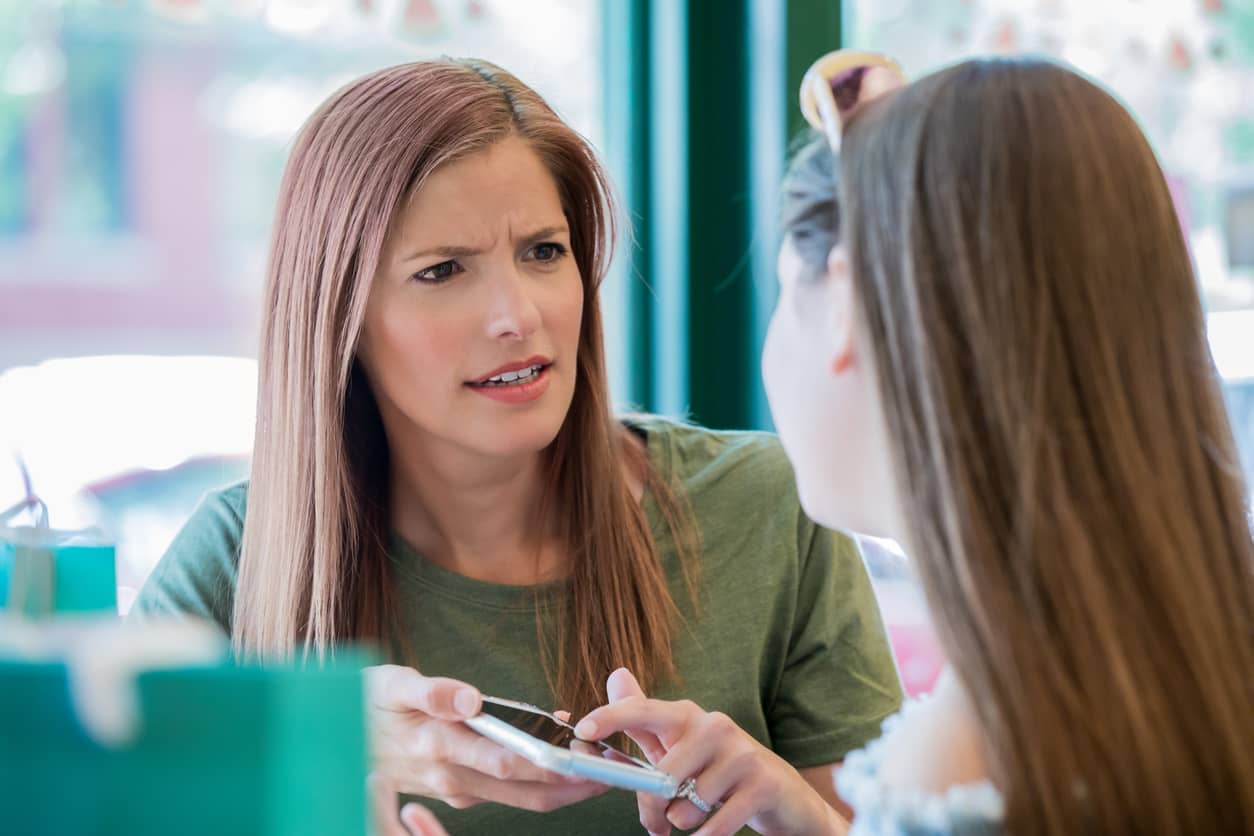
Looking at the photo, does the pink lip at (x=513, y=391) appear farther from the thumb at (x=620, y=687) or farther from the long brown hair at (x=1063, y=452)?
the long brown hair at (x=1063, y=452)

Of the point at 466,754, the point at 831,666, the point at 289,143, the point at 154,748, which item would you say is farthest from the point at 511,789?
the point at 289,143

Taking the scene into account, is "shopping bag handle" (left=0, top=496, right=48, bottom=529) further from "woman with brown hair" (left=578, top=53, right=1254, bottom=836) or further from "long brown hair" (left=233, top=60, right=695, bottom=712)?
"woman with brown hair" (left=578, top=53, right=1254, bottom=836)

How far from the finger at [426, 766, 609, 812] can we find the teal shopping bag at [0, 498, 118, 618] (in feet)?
1.05

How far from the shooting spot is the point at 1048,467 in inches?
30.3

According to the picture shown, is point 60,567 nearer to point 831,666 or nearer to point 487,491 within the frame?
point 487,491

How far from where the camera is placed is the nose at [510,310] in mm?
1278

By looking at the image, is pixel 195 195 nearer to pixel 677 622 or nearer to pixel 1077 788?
pixel 677 622

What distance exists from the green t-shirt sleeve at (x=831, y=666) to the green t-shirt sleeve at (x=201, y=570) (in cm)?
60

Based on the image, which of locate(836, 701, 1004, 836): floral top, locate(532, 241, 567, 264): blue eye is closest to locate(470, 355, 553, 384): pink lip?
locate(532, 241, 567, 264): blue eye

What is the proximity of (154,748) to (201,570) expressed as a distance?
971mm

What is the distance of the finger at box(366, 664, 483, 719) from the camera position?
3.31 feet

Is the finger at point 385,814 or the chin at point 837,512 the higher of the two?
the chin at point 837,512

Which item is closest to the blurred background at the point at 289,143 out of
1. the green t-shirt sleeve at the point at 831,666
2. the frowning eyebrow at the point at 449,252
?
the frowning eyebrow at the point at 449,252

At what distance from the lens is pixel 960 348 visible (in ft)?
2.60
